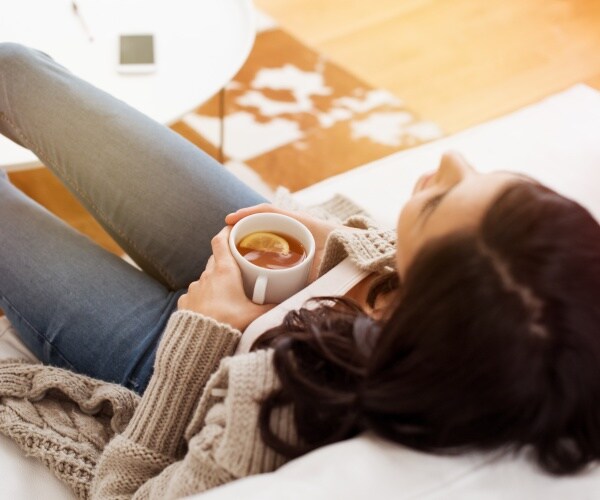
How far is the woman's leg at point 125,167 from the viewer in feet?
3.40

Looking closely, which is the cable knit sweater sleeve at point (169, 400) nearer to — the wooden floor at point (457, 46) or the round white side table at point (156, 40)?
the round white side table at point (156, 40)

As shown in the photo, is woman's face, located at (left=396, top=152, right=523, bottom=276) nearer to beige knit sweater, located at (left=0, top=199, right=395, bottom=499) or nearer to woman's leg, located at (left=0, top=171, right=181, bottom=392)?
beige knit sweater, located at (left=0, top=199, right=395, bottom=499)

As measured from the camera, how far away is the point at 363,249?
0.89 metres

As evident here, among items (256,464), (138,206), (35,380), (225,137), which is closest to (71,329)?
(35,380)

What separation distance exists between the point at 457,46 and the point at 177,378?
7.05 feet

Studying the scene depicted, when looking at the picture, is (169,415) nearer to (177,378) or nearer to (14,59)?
(177,378)

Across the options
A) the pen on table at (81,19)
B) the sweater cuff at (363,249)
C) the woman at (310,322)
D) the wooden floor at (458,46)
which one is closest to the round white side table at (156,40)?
the pen on table at (81,19)

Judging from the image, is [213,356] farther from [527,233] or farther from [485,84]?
[485,84]

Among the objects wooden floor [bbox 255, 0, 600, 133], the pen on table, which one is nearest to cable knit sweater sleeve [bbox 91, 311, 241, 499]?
the pen on table

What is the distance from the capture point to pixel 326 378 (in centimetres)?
62

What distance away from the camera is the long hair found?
494 millimetres

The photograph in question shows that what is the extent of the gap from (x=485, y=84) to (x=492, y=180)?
1906 mm

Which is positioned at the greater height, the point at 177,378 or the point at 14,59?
the point at 14,59

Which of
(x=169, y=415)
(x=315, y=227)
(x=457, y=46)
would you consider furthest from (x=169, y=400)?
(x=457, y=46)
